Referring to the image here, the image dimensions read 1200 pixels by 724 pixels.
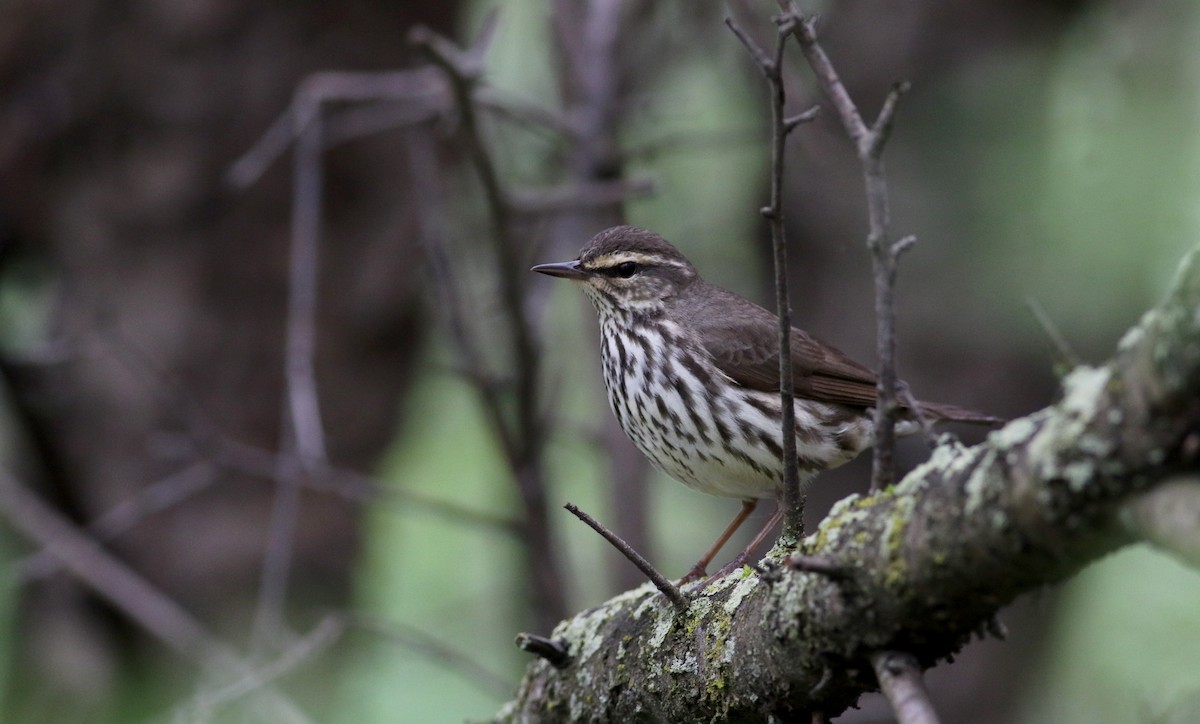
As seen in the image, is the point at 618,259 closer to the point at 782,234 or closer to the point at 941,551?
the point at 782,234

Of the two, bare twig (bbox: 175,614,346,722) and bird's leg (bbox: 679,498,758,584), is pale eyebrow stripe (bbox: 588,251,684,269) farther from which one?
bare twig (bbox: 175,614,346,722)

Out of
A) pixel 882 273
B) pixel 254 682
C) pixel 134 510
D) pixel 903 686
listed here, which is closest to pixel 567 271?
pixel 254 682

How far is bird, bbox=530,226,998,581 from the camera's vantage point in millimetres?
4449

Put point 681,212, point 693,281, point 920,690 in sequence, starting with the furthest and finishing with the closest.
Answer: point 681,212 → point 693,281 → point 920,690

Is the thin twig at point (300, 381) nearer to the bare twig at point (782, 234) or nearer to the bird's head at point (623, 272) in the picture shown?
the bird's head at point (623, 272)

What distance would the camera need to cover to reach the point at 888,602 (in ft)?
7.20

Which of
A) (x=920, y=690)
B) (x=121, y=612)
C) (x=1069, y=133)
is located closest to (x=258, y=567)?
(x=121, y=612)

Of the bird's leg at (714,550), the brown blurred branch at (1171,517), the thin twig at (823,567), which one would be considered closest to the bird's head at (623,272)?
the bird's leg at (714,550)

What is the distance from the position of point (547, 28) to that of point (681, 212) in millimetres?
1649

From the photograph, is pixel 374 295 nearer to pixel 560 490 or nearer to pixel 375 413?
pixel 375 413

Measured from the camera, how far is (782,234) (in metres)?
2.31

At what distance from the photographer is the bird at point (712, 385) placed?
14.6 feet

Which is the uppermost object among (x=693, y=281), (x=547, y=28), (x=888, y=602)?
(x=547, y=28)

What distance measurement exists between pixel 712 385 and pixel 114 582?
3.93 meters
